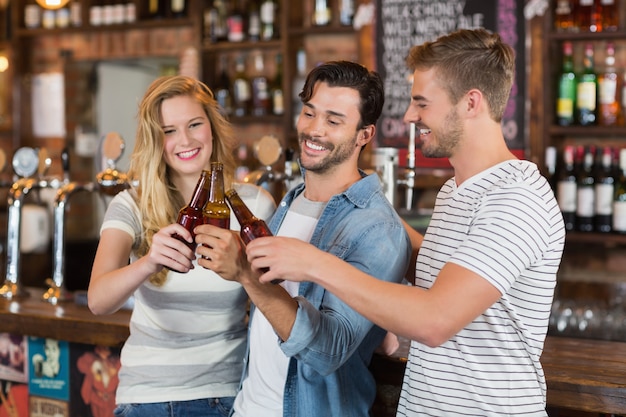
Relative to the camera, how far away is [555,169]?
3.81 meters

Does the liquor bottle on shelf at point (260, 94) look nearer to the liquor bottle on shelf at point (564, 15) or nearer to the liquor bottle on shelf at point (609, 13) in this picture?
the liquor bottle on shelf at point (564, 15)

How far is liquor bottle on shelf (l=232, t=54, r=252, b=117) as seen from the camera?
4.64m

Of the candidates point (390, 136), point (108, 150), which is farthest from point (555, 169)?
point (108, 150)

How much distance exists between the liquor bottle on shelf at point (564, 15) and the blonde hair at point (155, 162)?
2.40 metres

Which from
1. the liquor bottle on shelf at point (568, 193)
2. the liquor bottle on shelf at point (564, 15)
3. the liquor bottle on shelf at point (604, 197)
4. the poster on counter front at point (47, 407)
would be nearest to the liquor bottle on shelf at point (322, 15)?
the liquor bottle on shelf at point (564, 15)

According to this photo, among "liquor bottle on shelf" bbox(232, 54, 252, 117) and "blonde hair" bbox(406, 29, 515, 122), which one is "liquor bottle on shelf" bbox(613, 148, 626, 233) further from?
"blonde hair" bbox(406, 29, 515, 122)

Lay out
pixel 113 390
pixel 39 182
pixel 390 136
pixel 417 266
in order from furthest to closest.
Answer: pixel 390 136
pixel 39 182
pixel 113 390
pixel 417 266

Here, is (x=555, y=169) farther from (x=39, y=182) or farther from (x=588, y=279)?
(x=39, y=182)

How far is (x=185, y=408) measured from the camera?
5.97ft

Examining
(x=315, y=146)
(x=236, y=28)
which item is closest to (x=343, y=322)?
(x=315, y=146)

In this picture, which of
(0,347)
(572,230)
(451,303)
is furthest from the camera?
(572,230)

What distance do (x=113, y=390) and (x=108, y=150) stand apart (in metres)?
0.78

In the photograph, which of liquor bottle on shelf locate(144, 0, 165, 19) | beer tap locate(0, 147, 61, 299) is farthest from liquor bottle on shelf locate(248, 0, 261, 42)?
beer tap locate(0, 147, 61, 299)

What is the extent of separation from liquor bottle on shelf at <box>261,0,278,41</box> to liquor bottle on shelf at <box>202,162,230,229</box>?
10.4 feet
